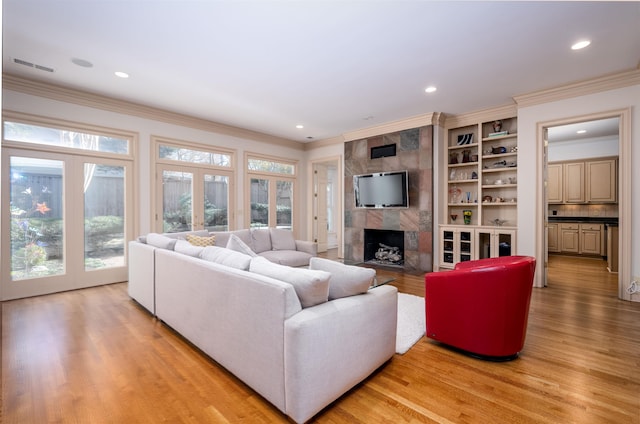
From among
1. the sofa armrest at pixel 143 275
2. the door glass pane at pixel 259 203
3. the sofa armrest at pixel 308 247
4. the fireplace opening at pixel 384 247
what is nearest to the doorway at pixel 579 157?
the fireplace opening at pixel 384 247

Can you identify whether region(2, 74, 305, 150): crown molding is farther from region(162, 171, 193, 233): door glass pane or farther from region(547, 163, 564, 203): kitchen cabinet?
region(547, 163, 564, 203): kitchen cabinet

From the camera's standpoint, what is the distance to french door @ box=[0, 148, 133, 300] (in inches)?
163

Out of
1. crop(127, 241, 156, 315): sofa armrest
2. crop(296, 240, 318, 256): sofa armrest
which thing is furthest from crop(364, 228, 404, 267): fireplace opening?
crop(127, 241, 156, 315): sofa armrest

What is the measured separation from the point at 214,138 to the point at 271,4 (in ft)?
12.4

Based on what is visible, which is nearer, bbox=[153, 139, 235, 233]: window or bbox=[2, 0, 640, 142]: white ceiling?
bbox=[2, 0, 640, 142]: white ceiling

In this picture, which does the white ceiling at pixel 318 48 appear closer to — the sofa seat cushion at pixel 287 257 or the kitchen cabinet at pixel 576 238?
the sofa seat cushion at pixel 287 257

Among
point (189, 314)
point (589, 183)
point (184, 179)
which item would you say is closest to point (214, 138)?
point (184, 179)

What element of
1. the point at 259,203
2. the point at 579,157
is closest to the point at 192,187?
the point at 259,203

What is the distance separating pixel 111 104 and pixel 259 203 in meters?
3.18

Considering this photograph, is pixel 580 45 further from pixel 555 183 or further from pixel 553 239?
pixel 553 239

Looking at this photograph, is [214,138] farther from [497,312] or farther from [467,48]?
[497,312]

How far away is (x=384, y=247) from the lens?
21.4 ft

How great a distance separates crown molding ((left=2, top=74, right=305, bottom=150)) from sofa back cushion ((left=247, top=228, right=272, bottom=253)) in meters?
2.18

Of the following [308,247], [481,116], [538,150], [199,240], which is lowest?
[308,247]
